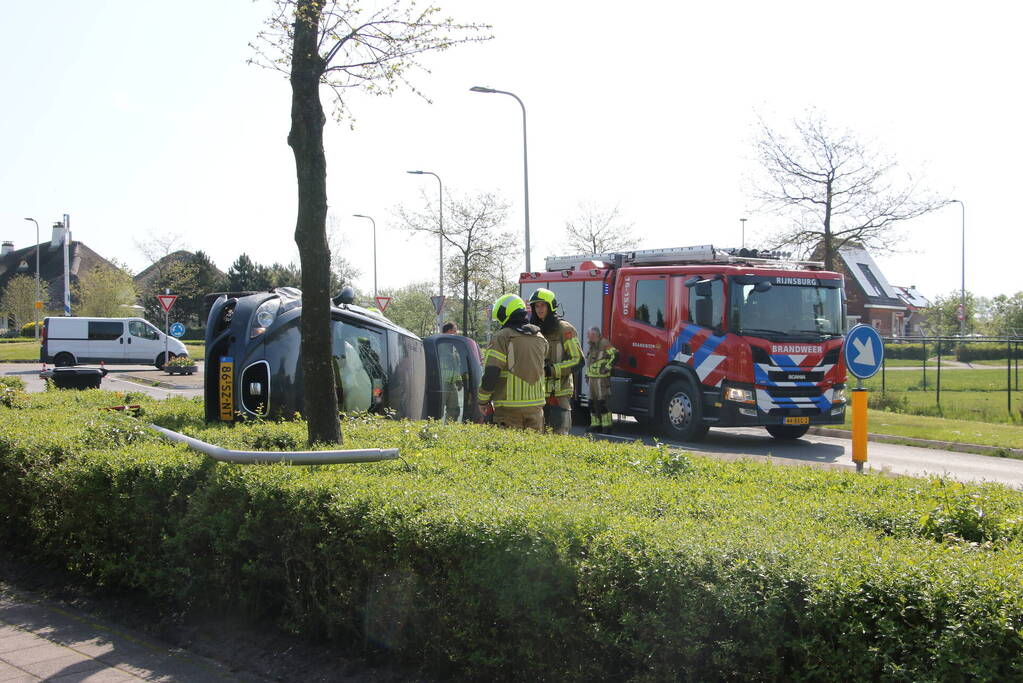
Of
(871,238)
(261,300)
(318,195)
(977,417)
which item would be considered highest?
(871,238)

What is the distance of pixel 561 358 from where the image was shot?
9672mm

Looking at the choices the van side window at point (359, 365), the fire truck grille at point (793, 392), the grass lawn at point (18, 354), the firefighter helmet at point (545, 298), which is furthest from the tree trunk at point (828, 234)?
the grass lawn at point (18, 354)

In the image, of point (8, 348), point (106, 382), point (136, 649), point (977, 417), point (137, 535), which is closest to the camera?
point (136, 649)

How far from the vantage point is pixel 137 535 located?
5.36 meters

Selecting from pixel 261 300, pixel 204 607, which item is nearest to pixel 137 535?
pixel 204 607

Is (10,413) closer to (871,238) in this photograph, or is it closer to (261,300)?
(261,300)

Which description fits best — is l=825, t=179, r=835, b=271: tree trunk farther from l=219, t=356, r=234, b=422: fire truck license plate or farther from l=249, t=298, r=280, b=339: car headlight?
l=219, t=356, r=234, b=422: fire truck license plate

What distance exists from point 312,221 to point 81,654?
2644 millimetres

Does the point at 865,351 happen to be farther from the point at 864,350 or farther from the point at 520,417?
the point at 520,417

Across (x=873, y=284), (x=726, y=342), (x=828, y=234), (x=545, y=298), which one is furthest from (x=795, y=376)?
(x=873, y=284)

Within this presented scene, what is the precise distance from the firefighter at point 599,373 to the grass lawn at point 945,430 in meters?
4.94

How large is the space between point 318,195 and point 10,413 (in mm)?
4338

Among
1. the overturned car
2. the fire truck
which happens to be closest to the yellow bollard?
the fire truck

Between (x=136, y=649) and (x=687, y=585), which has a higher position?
(x=687, y=585)
